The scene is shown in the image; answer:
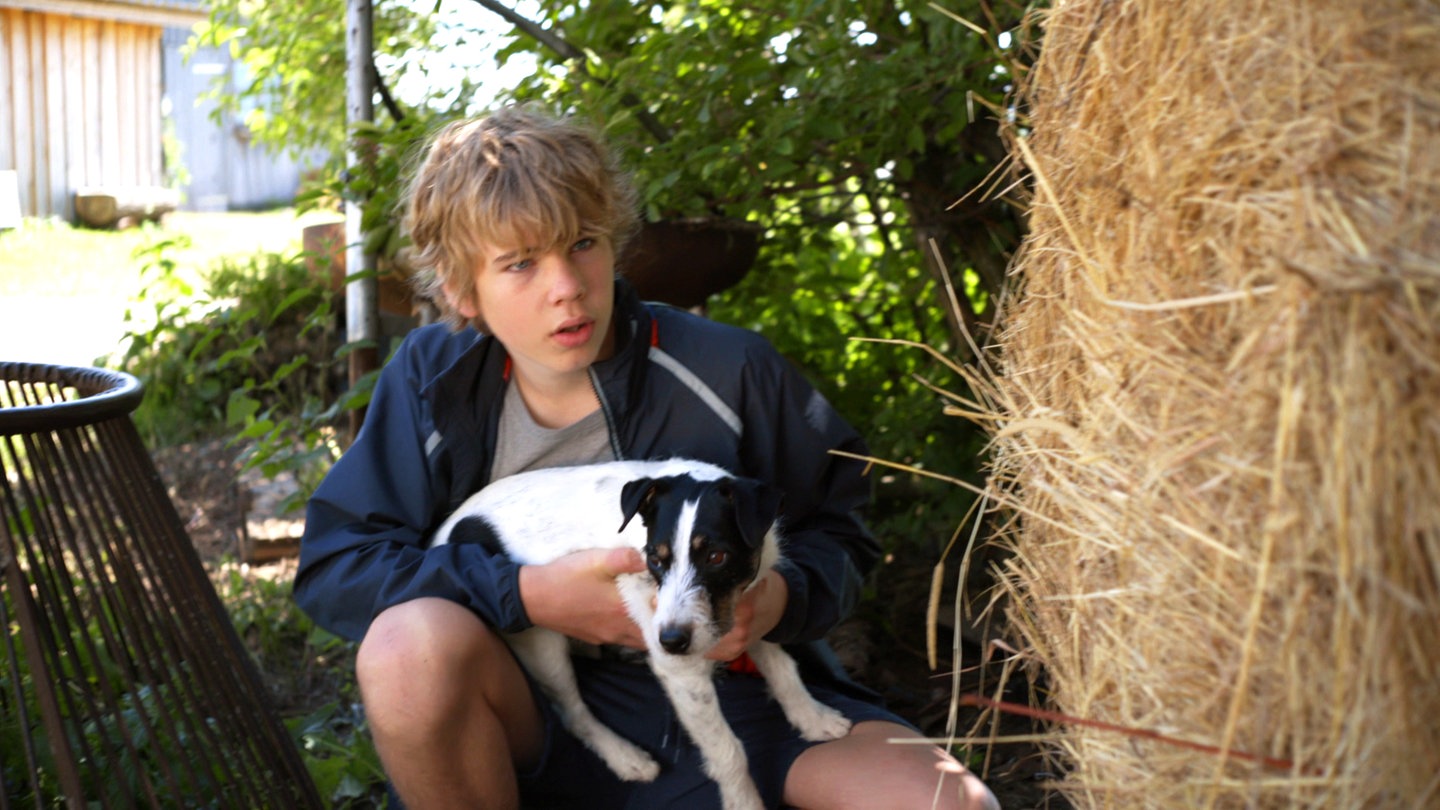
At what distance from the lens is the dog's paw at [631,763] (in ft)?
9.44

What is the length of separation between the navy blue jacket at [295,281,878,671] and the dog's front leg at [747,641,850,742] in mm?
83

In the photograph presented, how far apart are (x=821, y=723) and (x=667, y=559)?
0.55 metres

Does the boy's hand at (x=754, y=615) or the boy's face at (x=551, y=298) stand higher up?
the boy's face at (x=551, y=298)

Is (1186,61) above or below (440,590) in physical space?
above

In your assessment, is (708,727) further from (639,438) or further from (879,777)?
(639,438)

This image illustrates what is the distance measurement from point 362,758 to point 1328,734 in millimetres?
2847

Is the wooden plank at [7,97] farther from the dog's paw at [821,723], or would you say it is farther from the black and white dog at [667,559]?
the dog's paw at [821,723]

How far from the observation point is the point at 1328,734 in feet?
4.97

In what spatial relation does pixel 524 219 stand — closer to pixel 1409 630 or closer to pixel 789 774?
pixel 789 774

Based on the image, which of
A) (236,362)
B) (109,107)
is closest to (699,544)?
(236,362)

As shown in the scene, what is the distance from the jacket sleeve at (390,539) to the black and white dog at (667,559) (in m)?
0.14

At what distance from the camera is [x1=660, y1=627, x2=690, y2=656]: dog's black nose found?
8.34 feet

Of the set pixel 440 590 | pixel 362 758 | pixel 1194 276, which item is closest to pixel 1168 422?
pixel 1194 276

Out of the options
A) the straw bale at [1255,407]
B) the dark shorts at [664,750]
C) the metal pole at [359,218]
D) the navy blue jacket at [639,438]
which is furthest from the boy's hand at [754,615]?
the metal pole at [359,218]
